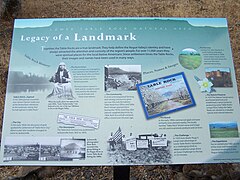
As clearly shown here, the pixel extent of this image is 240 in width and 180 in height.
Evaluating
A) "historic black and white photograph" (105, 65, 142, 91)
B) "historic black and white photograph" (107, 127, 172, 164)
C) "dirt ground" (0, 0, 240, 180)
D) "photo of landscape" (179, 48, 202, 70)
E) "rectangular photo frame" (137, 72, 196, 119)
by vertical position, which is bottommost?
"historic black and white photograph" (107, 127, 172, 164)

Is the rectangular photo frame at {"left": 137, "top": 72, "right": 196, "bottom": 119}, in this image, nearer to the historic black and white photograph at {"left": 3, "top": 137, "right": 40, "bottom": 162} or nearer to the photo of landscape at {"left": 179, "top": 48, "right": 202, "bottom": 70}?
the photo of landscape at {"left": 179, "top": 48, "right": 202, "bottom": 70}

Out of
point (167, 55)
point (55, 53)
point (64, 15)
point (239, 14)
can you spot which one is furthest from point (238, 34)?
point (55, 53)

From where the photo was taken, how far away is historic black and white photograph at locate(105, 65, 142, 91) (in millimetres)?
2012

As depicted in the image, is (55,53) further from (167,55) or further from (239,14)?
(239,14)

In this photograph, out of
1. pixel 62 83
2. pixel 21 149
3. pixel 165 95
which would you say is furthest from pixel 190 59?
pixel 21 149

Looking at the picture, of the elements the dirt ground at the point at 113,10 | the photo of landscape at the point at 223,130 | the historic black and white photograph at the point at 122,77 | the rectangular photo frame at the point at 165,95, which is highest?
the dirt ground at the point at 113,10

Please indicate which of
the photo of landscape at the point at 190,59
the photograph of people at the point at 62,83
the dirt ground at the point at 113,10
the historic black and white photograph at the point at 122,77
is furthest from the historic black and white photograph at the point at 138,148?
the dirt ground at the point at 113,10

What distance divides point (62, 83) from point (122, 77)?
0.37 meters

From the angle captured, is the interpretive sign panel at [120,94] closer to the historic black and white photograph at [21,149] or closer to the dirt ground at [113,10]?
the historic black and white photograph at [21,149]

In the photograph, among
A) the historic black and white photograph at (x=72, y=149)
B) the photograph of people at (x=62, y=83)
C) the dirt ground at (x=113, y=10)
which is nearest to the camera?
the historic black and white photograph at (x=72, y=149)

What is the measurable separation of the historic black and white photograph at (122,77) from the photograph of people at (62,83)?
0.76ft

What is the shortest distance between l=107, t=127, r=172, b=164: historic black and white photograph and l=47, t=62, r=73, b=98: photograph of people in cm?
38

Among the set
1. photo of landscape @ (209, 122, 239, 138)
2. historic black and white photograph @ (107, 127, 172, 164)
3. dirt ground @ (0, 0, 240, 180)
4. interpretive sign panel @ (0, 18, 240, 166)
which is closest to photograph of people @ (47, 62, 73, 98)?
interpretive sign panel @ (0, 18, 240, 166)

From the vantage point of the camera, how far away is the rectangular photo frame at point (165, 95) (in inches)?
77.9
